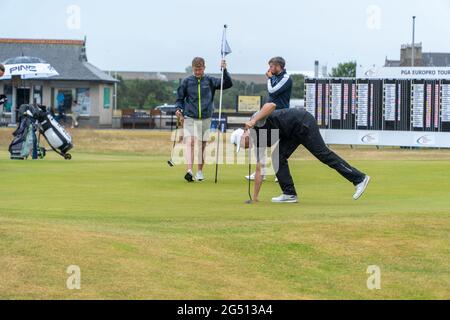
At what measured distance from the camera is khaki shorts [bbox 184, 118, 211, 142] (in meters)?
20.6

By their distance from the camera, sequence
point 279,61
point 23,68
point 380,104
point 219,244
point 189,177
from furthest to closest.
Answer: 1. point 23,68
2. point 380,104
3. point 189,177
4. point 279,61
5. point 219,244

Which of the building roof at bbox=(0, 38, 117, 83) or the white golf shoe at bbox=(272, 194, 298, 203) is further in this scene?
the building roof at bbox=(0, 38, 117, 83)

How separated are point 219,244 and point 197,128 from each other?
9.57 m

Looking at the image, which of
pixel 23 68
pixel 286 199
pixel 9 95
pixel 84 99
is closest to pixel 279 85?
pixel 286 199

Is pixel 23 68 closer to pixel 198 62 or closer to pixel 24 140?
pixel 24 140

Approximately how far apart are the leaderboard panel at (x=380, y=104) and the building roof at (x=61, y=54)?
125ft

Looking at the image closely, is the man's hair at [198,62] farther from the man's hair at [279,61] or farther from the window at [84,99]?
the window at [84,99]

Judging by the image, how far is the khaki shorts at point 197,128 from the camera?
20625 mm

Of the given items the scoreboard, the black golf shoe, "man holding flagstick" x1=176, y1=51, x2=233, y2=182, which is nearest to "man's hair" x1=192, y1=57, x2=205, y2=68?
"man holding flagstick" x1=176, y1=51, x2=233, y2=182

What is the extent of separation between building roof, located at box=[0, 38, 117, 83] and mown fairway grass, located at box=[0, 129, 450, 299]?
61311mm

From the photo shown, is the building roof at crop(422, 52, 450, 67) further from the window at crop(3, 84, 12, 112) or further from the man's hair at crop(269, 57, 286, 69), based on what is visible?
the man's hair at crop(269, 57, 286, 69)

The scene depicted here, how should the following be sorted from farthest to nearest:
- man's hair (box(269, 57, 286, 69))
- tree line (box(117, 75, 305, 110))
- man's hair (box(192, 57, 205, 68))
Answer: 1. tree line (box(117, 75, 305, 110))
2. man's hair (box(192, 57, 205, 68))
3. man's hair (box(269, 57, 286, 69))

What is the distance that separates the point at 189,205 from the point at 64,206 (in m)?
1.75

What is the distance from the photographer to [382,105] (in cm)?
4094
